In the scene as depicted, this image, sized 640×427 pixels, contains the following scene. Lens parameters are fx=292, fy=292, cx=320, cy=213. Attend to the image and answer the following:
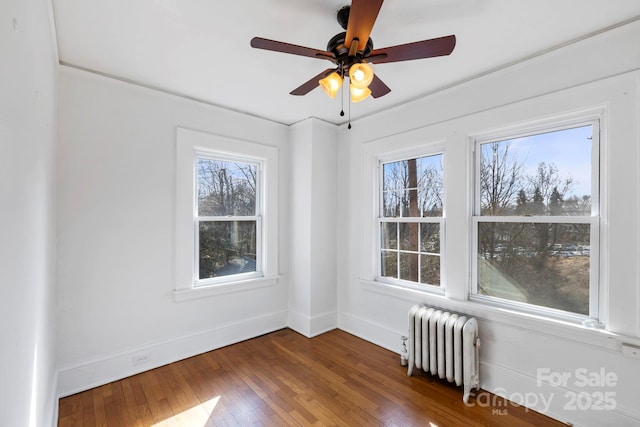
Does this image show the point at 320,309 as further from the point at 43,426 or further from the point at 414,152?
the point at 43,426

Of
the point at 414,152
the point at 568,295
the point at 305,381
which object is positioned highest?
the point at 414,152

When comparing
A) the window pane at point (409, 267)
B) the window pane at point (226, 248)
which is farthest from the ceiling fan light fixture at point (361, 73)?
the window pane at point (226, 248)

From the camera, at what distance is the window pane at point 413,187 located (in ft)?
9.41

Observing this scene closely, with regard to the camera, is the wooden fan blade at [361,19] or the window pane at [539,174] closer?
the wooden fan blade at [361,19]

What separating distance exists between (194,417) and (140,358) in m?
0.90

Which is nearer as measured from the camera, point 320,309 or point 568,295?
point 568,295

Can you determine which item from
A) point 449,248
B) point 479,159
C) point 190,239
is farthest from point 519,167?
point 190,239

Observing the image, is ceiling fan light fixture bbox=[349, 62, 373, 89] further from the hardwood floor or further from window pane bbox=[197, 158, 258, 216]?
the hardwood floor

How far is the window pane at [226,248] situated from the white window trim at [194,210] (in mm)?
82

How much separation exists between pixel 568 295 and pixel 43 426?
341 cm

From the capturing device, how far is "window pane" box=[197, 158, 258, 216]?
3.09 meters

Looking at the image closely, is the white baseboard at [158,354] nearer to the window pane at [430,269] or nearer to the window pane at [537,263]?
the window pane at [430,269]

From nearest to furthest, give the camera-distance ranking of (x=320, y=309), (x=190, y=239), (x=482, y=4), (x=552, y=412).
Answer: (x=482, y=4) → (x=552, y=412) → (x=190, y=239) → (x=320, y=309)

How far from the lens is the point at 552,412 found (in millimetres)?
2059
